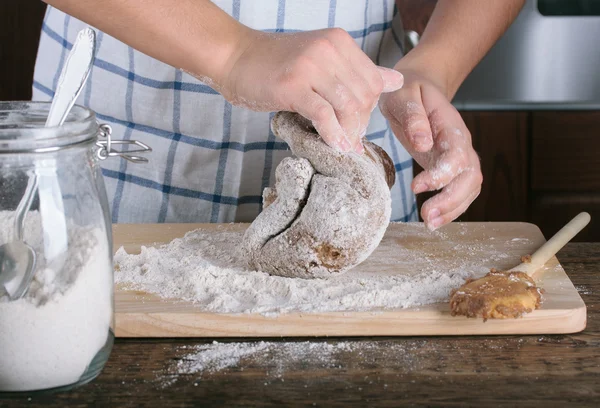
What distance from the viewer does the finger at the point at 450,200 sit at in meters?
0.99

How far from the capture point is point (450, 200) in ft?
3.29

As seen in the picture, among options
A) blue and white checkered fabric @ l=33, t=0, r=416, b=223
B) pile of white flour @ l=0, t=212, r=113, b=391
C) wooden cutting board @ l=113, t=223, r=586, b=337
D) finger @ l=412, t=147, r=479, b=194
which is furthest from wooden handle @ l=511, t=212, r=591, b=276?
pile of white flour @ l=0, t=212, r=113, b=391

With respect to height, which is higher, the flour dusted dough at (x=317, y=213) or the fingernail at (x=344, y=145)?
the fingernail at (x=344, y=145)

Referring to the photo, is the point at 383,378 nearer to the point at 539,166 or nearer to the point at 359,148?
the point at 359,148

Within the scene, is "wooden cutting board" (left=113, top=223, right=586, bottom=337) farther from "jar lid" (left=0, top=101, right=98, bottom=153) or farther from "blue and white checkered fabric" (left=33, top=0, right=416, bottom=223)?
"blue and white checkered fabric" (left=33, top=0, right=416, bottom=223)

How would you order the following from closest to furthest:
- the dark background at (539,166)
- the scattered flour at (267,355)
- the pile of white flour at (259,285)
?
the scattered flour at (267,355) < the pile of white flour at (259,285) < the dark background at (539,166)

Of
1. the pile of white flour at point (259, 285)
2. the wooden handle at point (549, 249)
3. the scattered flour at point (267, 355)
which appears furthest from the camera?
the wooden handle at point (549, 249)

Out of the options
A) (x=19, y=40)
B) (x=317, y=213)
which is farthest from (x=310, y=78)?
(x=19, y=40)

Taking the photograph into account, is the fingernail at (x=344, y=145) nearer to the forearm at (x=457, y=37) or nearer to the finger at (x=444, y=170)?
the finger at (x=444, y=170)

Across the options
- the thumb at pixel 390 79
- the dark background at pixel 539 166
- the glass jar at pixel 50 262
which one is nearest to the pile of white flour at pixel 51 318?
the glass jar at pixel 50 262

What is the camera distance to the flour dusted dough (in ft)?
2.95

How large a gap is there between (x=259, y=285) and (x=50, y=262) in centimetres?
31

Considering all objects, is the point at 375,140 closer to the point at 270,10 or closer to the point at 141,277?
the point at 270,10

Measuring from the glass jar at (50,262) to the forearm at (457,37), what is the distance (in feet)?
2.06
